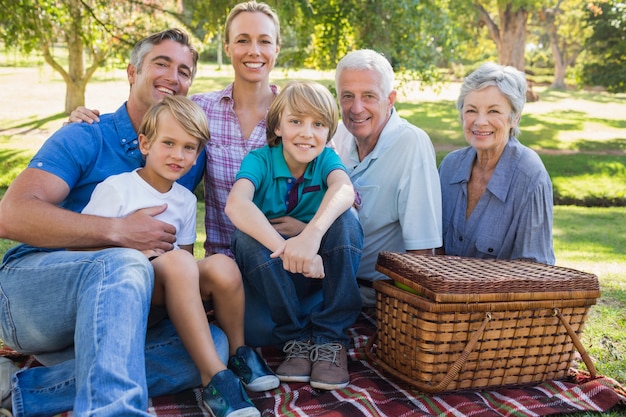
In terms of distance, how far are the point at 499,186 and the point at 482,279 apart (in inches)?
32.7

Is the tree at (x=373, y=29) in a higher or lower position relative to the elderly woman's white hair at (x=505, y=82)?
higher

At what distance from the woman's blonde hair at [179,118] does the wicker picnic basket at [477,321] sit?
1.04m

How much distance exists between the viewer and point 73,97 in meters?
14.8

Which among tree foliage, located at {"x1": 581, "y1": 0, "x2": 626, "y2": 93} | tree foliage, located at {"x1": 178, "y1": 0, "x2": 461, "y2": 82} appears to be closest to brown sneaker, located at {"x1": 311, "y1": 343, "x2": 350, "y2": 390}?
tree foliage, located at {"x1": 178, "y1": 0, "x2": 461, "y2": 82}

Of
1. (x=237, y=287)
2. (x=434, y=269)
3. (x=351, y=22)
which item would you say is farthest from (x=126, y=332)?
(x=351, y=22)

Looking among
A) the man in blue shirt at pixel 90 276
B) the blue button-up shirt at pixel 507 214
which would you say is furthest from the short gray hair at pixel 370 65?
the man in blue shirt at pixel 90 276

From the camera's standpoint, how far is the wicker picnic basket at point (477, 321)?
2.57 m

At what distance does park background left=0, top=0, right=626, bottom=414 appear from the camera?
7.04 metres

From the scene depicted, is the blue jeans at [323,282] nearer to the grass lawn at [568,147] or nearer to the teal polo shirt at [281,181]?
the teal polo shirt at [281,181]

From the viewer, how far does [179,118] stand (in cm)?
281

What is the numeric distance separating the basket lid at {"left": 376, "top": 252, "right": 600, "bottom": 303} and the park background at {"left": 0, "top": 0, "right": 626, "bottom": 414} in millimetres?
639

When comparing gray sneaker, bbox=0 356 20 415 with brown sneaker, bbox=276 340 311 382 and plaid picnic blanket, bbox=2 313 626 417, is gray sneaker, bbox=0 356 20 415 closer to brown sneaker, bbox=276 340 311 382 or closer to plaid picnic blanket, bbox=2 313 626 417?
plaid picnic blanket, bbox=2 313 626 417

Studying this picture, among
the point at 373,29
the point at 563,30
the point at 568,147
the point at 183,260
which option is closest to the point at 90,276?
the point at 183,260

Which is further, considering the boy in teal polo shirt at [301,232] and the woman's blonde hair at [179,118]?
the woman's blonde hair at [179,118]
